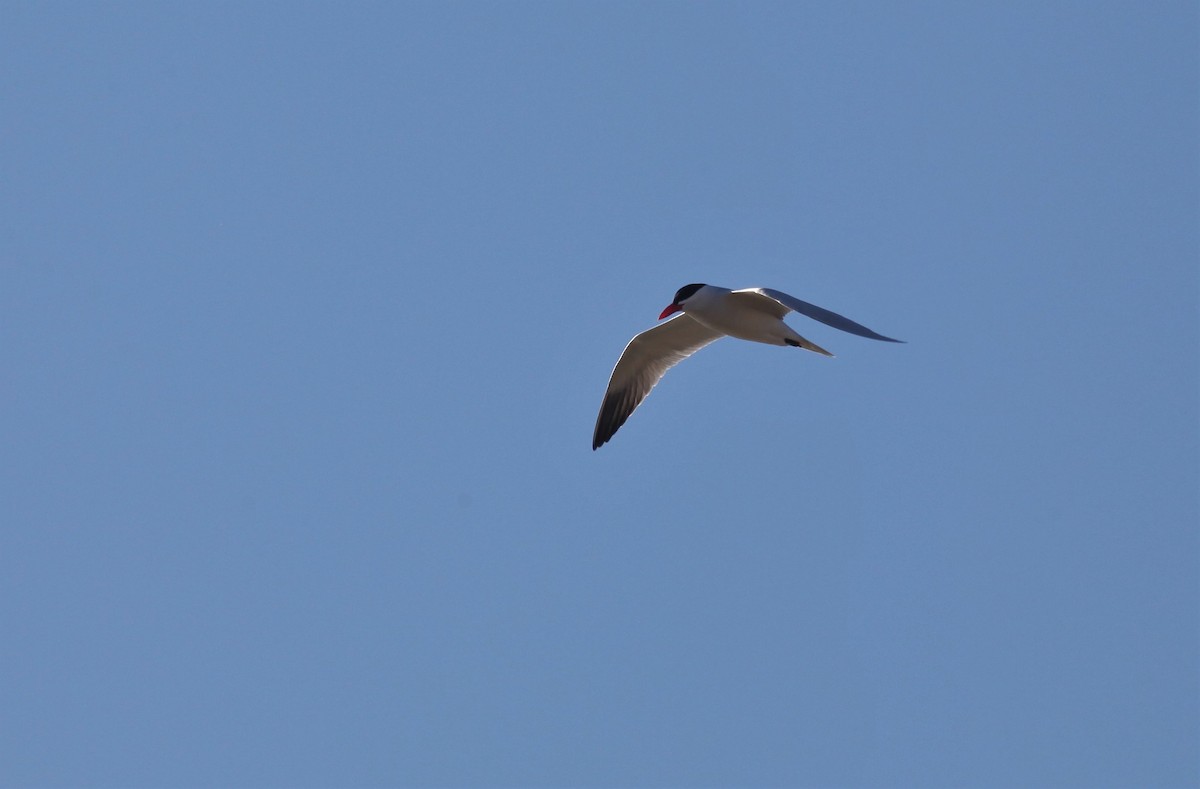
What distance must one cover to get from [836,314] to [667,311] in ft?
10.2

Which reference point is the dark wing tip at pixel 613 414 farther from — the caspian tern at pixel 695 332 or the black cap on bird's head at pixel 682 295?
the black cap on bird's head at pixel 682 295

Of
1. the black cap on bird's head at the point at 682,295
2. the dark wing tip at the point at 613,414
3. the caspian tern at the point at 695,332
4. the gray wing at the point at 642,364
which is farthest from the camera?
the dark wing tip at the point at 613,414

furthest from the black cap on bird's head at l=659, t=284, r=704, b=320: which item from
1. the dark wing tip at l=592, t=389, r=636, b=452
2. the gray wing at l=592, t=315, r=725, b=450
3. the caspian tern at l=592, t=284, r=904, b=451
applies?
the dark wing tip at l=592, t=389, r=636, b=452

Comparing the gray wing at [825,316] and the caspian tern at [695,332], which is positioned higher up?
the caspian tern at [695,332]

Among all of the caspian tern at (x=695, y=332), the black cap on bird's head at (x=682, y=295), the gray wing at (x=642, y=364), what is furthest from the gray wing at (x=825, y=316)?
the gray wing at (x=642, y=364)

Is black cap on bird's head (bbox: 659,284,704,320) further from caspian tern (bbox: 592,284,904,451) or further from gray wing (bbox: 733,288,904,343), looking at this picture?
gray wing (bbox: 733,288,904,343)

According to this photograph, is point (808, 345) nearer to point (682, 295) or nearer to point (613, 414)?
point (682, 295)

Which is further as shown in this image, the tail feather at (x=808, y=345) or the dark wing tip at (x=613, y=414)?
the dark wing tip at (x=613, y=414)

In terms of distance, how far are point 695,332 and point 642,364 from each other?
746mm

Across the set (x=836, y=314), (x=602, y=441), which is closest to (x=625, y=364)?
(x=602, y=441)

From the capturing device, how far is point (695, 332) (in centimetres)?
1474

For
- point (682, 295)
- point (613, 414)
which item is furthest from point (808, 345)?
point (613, 414)

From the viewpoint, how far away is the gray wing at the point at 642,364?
1470 centimetres

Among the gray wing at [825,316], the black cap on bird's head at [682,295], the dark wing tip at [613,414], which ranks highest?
the black cap on bird's head at [682,295]
